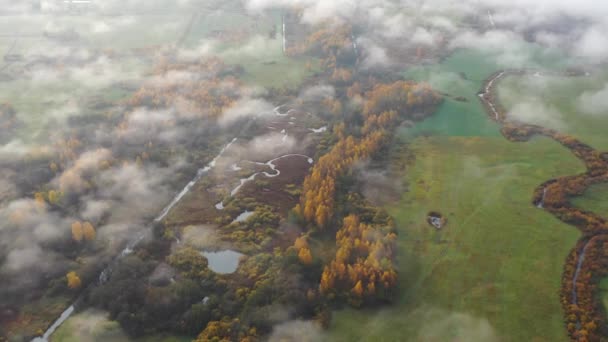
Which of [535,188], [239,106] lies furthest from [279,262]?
[239,106]

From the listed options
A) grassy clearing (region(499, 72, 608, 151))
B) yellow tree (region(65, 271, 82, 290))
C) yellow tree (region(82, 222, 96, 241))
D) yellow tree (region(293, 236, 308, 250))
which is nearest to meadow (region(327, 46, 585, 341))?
grassy clearing (region(499, 72, 608, 151))

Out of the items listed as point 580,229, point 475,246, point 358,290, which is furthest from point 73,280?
point 580,229

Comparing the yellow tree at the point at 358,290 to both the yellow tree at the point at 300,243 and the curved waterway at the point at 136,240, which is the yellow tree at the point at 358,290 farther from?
the curved waterway at the point at 136,240

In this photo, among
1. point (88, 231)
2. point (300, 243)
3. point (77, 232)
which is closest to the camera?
point (300, 243)

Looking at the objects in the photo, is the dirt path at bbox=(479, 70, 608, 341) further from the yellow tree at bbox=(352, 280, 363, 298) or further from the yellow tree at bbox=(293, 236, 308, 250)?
the yellow tree at bbox=(293, 236, 308, 250)

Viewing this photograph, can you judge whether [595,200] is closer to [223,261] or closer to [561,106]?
[561,106]

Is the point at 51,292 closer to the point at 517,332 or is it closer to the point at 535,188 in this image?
the point at 517,332

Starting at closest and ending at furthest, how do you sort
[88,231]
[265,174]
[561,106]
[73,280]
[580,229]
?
[73,280] → [580,229] → [88,231] → [265,174] → [561,106]
